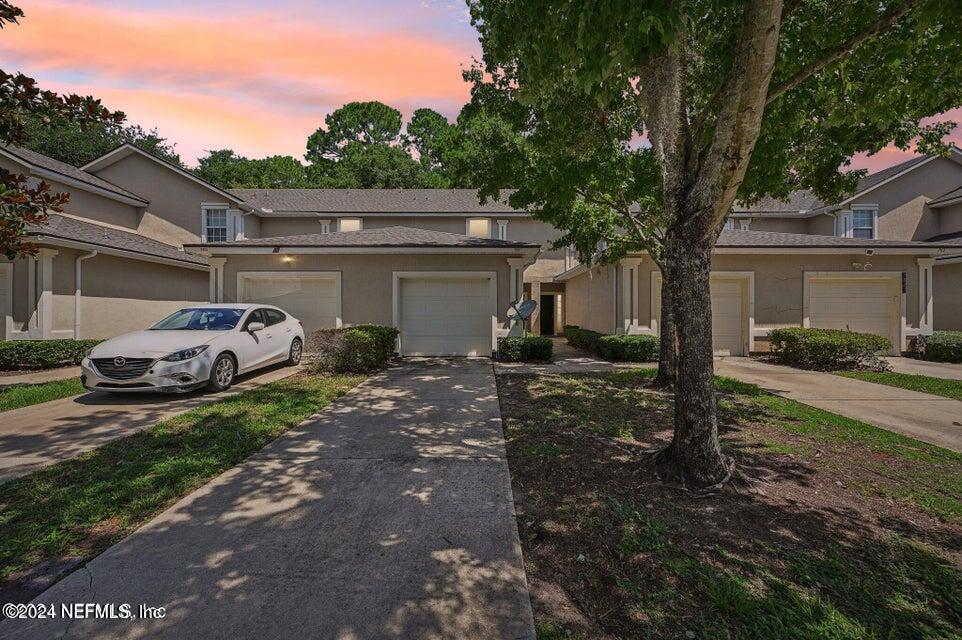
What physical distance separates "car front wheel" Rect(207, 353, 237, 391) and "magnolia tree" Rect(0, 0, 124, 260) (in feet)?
8.99

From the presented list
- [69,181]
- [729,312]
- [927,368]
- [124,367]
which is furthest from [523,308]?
[69,181]

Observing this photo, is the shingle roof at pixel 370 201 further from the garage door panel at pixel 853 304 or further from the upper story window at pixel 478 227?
the garage door panel at pixel 853 304

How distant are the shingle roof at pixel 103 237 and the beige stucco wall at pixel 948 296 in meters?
25.8

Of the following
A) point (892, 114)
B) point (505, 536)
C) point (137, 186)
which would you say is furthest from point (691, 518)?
point (137, 186)

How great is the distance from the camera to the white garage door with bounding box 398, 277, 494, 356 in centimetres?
1131

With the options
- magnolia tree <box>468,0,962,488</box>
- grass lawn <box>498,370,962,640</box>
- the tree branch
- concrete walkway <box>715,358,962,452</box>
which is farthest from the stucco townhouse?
the tree branch

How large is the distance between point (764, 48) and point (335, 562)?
4.78 meters

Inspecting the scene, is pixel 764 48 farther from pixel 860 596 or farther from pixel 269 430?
pixel 269 430

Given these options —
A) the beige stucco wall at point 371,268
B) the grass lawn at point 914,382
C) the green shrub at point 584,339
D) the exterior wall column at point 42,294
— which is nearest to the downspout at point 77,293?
the exterior wall column at point 42,294

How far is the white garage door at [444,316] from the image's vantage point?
11.3m

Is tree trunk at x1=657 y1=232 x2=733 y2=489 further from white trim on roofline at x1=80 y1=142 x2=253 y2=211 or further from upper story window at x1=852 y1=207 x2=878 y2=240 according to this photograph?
upper story window at x1=852 y1=207 x2=878 y2=240

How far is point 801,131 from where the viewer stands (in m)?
5.74

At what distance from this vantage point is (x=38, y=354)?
909 cm

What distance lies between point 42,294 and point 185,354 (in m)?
7.47
